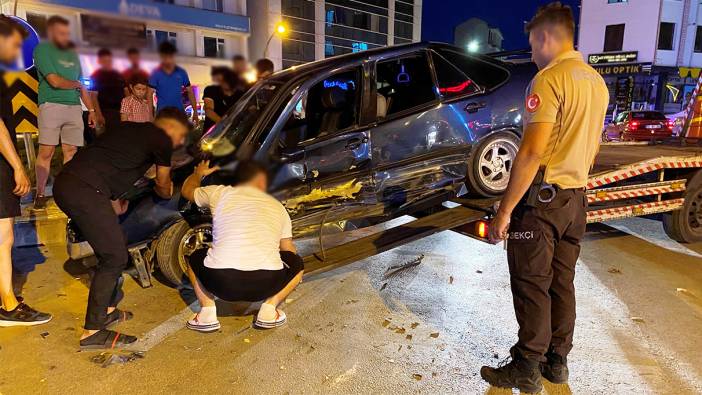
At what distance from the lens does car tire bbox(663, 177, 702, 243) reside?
5.72m

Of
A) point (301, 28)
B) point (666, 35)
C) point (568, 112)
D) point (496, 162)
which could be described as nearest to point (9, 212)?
point (301, 28)

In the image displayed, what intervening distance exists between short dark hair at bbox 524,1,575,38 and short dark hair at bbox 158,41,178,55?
241cm

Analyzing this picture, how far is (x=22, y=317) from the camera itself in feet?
12.0

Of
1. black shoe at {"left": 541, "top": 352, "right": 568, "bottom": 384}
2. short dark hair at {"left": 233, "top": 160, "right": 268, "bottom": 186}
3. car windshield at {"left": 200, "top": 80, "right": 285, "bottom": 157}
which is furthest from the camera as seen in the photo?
car windshield at {"left": 200, "top": 80, "right": 285, "bottom": 157}

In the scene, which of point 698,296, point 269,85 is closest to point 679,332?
point 698,296

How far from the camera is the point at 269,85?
4.38 meters

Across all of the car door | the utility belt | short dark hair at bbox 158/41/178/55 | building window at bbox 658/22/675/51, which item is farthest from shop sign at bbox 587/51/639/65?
short dark hair at bbox 158/41/178/55

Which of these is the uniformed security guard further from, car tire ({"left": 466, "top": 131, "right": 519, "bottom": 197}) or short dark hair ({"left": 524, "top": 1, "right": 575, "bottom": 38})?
car tire ({"left": 466, "top": 131, "right": 519, "bottom": 197})

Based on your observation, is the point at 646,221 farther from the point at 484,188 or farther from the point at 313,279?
the point at 313,279

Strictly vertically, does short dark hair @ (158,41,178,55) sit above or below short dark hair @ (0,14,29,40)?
below

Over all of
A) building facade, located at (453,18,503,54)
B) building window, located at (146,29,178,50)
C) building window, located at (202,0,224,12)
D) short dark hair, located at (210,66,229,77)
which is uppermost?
building facade, located at (453,18,503,54)

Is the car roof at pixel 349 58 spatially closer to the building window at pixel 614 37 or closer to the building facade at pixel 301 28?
the building facade at pixel 301 28

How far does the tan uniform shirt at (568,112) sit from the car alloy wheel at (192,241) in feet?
8.95

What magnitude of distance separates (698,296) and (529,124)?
9.39ft
